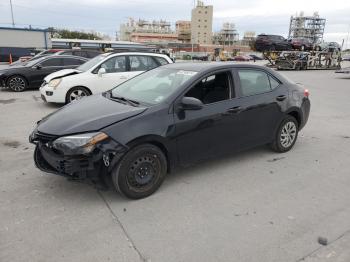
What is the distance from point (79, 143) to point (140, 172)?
2.50 ft

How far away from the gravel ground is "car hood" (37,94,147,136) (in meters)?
0.81

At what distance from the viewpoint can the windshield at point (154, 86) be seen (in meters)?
4.18

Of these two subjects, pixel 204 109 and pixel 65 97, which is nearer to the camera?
pixel 204 109

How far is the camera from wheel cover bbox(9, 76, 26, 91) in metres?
11.7

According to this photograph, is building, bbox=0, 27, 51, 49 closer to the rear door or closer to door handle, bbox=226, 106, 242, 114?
the rear door

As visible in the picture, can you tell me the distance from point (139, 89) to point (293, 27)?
459ft

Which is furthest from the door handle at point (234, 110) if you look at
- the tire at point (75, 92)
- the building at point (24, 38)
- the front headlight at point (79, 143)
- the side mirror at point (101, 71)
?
the building at point (24, 38)

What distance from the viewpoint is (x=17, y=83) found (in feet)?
38.7

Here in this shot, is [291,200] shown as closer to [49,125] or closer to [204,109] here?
[204,109]

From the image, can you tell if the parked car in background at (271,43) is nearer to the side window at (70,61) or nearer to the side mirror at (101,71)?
the side window at (70,61)

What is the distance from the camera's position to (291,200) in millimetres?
3832

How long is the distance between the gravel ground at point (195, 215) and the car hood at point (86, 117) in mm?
806

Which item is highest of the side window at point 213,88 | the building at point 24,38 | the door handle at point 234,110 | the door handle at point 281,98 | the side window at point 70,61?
the building at point 24,38

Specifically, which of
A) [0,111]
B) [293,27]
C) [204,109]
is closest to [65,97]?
[0,111]
